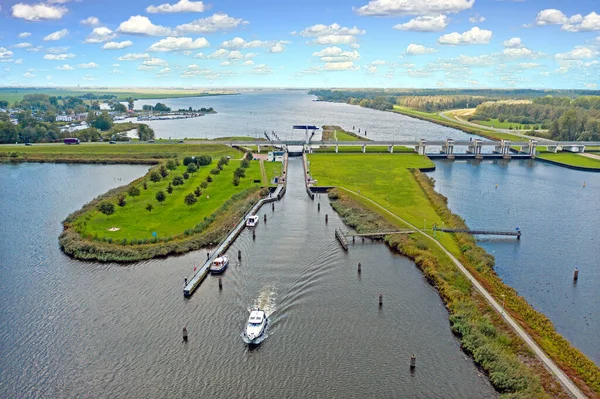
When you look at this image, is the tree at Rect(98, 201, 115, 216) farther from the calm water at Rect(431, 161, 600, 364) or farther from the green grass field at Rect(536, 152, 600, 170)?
the green grass field at Rect(536, 152, 600, 170)

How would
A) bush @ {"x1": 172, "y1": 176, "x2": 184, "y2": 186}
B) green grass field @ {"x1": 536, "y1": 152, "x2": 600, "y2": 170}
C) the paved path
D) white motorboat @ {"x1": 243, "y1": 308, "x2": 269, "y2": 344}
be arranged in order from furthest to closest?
green grass field @ {"x1": 536, "y1": 152, "x2": 600, "y2": 170}
bush @ {"x1": 172, "y1": 176, "x2": 184, "y2": 186}
white motorboat @ {"x1": 243, "y1": 308, "x2": 269, "y2": 344}
the paved path

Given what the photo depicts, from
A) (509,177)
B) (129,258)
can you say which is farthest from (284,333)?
(509,177)

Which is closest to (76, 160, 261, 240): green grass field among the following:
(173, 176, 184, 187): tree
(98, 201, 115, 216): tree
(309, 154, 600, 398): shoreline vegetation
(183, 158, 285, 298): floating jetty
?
(173, 176, 184, 187): tree

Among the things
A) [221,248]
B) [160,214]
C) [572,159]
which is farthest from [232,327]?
[572,159]

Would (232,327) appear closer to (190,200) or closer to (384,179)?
(190,200)

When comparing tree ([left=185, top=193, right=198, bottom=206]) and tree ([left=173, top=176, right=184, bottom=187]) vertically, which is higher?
tree ([left=173, top=176, right=184, bottom=187])

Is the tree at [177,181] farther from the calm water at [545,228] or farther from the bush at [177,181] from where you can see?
the calm water at [545,228]

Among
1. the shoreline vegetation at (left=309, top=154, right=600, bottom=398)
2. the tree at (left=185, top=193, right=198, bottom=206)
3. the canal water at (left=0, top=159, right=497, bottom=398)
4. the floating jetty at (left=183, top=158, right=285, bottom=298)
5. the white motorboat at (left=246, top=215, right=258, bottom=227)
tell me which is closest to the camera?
the shoreline vegetation at (left=309, top=154, right=600, bottom=398)
